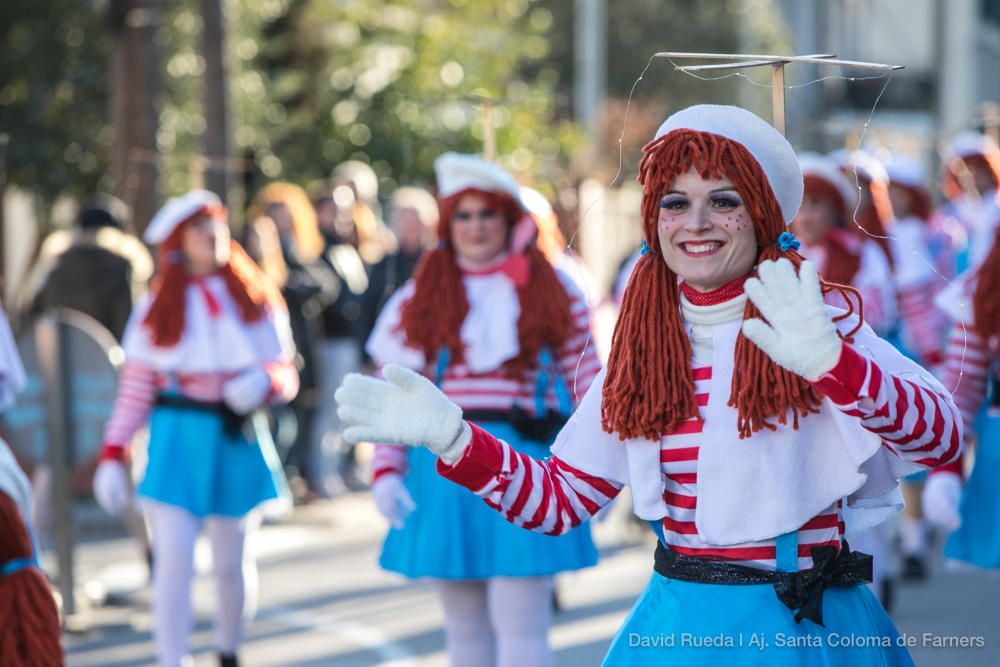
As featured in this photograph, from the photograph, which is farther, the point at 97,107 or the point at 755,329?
the point at 97,107

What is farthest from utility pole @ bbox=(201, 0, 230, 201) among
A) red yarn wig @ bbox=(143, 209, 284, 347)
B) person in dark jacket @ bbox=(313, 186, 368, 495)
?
red yarn wig @ bbox=(143, 209, 284, 347)

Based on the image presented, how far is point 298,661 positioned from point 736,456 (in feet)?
14.5

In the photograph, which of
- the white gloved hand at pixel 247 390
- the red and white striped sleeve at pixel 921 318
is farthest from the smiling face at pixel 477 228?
the red and white striped sleeve at pixel 921 318

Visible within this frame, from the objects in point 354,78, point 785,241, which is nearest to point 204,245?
point 785,241

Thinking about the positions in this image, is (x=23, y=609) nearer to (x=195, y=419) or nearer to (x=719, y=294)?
(x=719, y=294)

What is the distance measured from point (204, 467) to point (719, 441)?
149 inches

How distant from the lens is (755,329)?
3.21m

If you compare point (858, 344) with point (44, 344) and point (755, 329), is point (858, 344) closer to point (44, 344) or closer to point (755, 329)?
point (755, 329)

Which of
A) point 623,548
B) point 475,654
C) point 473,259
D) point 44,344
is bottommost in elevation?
point 623,548

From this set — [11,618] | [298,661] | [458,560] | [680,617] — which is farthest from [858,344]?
[298,661]

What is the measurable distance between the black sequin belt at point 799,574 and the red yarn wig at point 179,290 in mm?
3758

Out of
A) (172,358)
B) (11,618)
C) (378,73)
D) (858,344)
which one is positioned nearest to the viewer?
(858,344)

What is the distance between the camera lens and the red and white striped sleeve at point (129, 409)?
7.03 metres

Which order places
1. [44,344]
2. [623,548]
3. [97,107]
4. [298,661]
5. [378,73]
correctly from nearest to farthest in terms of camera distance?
[298,661] < [44,344] < [623,548] < [97,107] < [378,73]
